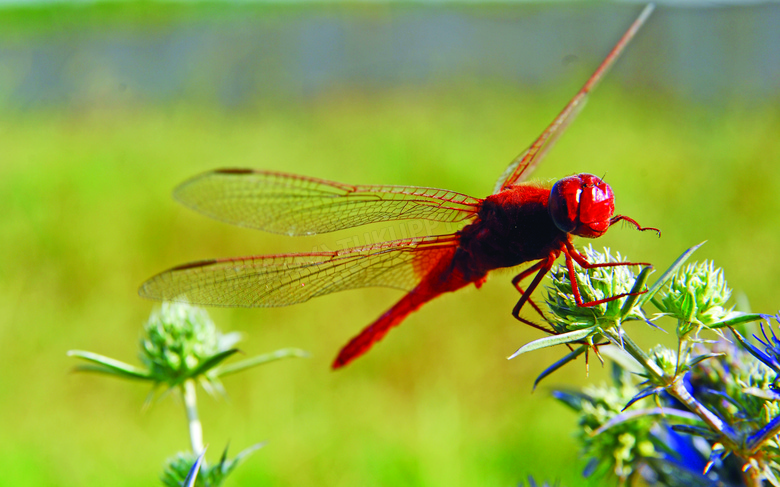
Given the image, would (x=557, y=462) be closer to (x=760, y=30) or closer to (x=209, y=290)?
(x=209, y=290)

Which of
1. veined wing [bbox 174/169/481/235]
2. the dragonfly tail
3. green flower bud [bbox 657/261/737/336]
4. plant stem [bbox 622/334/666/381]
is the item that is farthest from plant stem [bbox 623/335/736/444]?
the dragonfly tail

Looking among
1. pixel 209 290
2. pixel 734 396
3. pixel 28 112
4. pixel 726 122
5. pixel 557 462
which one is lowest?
pixel 557 462

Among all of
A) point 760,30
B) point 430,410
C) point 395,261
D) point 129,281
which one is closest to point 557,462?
point 430,410

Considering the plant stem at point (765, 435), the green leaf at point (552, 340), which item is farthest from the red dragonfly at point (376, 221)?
the plant stem at point (765, 435)

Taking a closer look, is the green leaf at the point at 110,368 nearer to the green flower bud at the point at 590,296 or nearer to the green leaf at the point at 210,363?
the green leaf at the point at 210,363

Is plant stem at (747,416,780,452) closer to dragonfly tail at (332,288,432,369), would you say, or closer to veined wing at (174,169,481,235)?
veined wing at (174,169,481,235)

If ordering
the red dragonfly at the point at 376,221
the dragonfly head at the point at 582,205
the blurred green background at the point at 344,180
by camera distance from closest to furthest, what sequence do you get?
the dragonfly head at the point at 582,205 → the red dragonfly at the point at 376,221 → the blurred green background at the point at 344,180
